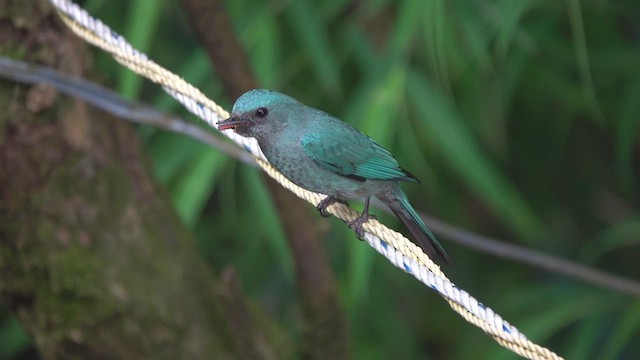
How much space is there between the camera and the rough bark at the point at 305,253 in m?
2.41

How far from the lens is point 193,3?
2352mm

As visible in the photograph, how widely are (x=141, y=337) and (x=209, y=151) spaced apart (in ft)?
2.79

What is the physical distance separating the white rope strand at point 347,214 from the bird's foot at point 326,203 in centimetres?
2

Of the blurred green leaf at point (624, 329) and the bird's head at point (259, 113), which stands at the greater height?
the blurred green leaf at point (624, 329)

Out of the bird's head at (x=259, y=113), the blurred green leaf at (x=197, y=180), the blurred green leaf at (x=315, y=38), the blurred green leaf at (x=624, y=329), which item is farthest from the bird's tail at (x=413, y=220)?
the blurred green leaf at (x=624, y=329)

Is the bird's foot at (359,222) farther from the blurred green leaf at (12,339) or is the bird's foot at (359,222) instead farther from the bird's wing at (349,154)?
the blurred green leaf at (12,339)

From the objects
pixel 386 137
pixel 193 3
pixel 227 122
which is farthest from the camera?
pixel 386 137

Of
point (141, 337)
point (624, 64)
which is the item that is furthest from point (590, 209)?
point (141, 337)

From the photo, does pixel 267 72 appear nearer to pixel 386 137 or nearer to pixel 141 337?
pixel 386 137

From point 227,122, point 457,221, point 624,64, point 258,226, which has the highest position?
point 624,64

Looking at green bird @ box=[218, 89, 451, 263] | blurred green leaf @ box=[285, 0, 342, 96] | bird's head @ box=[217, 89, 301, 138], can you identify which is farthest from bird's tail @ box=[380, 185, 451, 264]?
blurred green leaf @ box=[285, 0, 342, 96]

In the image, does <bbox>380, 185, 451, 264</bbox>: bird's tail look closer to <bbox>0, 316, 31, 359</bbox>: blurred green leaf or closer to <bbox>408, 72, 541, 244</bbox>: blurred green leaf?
<bbox>408, 72, 541, 244</bbox>: blurred green leaf

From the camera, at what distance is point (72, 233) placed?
7.95 ft

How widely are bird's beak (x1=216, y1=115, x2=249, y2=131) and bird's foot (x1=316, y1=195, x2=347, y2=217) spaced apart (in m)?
0.32
